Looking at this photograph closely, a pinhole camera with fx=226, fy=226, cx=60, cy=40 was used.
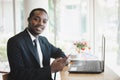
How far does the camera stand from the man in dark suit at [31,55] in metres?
1.69

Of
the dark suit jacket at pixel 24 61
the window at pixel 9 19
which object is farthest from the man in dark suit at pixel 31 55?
the window at pixel 9 19

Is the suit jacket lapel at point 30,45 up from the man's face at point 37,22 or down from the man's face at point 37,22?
down

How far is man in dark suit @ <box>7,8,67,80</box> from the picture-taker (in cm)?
169

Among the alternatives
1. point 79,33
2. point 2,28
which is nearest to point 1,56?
point 2,28

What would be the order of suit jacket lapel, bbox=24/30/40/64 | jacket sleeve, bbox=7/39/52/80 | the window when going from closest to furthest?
jacket sleeve, bbox=7/39/52/80, suit jacket lapel, bbox=24/30/40/64, the window

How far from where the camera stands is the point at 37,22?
1.95 m

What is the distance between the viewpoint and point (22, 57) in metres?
1.82

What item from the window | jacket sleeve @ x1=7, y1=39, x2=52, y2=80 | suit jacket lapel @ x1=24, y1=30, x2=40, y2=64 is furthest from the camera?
the window

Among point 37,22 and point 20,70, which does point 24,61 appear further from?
point 37,22

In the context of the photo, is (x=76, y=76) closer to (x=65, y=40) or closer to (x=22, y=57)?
(x=22, y=57)

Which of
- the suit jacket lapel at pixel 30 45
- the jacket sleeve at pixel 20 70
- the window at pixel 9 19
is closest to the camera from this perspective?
the jacket sleeve at pixel 20 70

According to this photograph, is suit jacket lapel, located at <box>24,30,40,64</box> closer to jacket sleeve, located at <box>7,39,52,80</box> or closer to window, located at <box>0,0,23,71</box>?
jacket sleeve, located at <box>7,39,52,80</box>

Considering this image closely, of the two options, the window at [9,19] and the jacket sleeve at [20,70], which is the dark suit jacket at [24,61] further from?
the window at [9,19]

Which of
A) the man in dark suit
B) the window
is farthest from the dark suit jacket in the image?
the window
